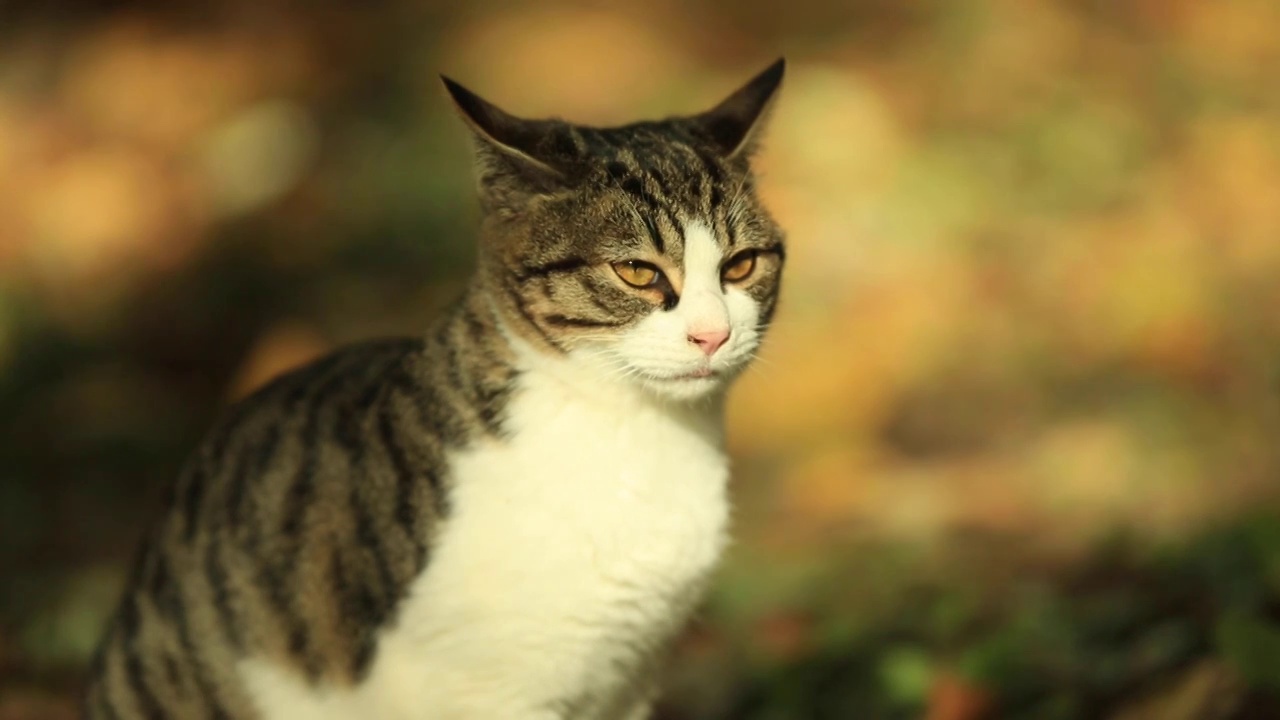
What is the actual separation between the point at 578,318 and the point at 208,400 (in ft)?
9.17

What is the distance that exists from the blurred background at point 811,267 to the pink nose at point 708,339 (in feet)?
4.82

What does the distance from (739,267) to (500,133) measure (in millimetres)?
470

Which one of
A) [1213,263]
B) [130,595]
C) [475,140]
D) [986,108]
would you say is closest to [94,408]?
[130,595]

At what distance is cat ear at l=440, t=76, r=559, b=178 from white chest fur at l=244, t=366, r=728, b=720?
0.36 meters

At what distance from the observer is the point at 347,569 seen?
7.72 ft

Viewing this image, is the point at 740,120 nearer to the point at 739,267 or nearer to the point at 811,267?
the point at 739,267

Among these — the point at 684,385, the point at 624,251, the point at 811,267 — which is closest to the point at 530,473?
the point at 684,385

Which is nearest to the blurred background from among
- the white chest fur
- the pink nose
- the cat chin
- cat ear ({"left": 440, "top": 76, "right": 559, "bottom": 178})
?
the white chest fur

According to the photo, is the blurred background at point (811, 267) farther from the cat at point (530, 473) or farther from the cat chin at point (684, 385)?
the cat chin at point (684, 385)

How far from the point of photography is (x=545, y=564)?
2221 millimetres

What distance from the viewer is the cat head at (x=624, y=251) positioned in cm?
217

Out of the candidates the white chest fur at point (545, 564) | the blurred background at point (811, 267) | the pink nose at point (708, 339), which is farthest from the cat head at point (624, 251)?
the blurred background at point (811, 267)

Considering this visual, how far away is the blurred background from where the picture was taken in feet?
12.6

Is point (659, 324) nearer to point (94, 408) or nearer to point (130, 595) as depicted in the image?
point (130, 595)
